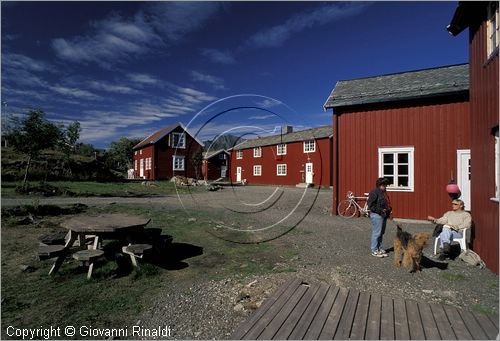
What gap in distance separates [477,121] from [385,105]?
584 cm

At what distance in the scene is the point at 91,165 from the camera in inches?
1431

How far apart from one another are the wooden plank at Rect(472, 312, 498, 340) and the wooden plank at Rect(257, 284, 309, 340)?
2.42 metres

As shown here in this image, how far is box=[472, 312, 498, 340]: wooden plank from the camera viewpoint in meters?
3.84

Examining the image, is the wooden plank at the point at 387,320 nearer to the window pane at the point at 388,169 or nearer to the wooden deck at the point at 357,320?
the wooden deck at the point at 357,320

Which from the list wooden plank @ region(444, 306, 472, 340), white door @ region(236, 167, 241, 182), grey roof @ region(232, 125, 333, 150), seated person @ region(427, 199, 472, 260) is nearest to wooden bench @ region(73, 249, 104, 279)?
wooden plank @ region(444, 306, 472, 340)

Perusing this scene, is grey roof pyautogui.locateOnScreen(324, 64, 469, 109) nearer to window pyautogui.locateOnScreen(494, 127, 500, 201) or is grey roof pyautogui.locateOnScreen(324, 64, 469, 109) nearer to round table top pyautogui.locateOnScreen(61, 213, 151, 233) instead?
window pyautogui.locateOnScreen(494, 127, 500, 201)

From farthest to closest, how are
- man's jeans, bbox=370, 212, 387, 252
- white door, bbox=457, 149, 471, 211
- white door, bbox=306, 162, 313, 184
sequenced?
white door, bbox=306, 162, 313, 184
white door, bbox=457, 149, 471, 211
man's jeans, bbox=370, 212, 387, 252

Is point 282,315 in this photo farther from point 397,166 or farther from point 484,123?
point 397,166

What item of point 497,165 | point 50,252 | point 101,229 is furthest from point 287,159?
point 50,252

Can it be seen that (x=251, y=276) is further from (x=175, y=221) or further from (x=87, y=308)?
(x=175, y=221)

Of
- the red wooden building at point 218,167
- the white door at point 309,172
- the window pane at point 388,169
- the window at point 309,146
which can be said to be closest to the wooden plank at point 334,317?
the window pane at point 388,169

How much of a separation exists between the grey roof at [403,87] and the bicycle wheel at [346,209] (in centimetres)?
463

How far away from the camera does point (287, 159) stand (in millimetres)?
40219

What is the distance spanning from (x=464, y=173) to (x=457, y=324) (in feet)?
33.2
